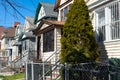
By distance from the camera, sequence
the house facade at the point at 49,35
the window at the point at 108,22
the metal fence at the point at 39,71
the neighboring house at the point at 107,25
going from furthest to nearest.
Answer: the house facade at the point at 49,35 → the metal fence at the point at 39,71 → the window at the point at 108,22 → the neighboring house at the point at 107,25

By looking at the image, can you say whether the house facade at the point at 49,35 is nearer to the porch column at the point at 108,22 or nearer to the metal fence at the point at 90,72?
the porch column at the point at 108,22

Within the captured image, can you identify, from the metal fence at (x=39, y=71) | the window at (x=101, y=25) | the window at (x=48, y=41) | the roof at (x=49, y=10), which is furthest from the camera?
the roof at (x=49, y=10)

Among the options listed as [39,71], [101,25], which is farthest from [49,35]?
[39,71]

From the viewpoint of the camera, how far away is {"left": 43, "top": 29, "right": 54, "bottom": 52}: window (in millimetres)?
19250

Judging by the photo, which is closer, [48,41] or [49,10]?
[48,41]

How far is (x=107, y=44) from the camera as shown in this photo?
13.6 m

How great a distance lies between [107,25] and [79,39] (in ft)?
6.17

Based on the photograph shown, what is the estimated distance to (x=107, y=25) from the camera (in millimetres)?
13781

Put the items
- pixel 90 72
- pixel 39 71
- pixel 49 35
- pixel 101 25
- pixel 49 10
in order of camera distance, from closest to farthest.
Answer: pixel 90 72 < pixel 39 71 < pixel 101 25 < pixel 49 35 < pixel 49 10

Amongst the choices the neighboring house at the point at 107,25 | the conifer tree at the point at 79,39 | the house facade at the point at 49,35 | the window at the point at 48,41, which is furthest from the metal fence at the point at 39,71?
the window at the point at 48,41

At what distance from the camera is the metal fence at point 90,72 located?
23.9 ft

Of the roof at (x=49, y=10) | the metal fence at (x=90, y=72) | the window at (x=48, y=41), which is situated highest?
the roof at (x=49, y=10)

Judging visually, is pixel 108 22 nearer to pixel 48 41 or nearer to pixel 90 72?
pixel 90 72

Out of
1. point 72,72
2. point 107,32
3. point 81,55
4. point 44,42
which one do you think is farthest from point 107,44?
point 44,42
